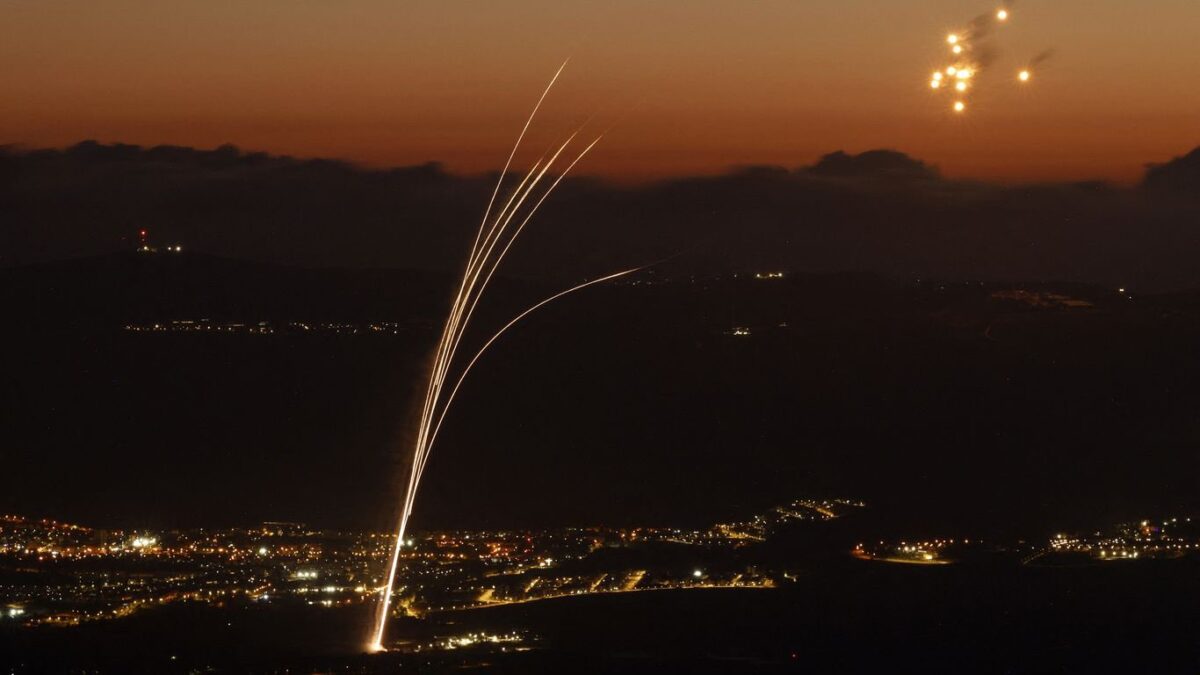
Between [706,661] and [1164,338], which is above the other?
[1164,338]

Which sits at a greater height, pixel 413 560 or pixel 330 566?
pixel 330 566

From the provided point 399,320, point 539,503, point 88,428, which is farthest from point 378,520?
point 399,320

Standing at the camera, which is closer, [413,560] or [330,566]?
[330,566]

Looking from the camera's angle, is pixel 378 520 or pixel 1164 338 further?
pixel 1164 338

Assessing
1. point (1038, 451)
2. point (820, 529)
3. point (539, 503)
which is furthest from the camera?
point (1038, 451)

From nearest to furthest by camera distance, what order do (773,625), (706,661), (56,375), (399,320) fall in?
(706,661)
(773,625)
(56,375)
(399,320)

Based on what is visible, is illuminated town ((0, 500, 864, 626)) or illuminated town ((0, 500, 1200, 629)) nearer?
illuminated town ((0, 500, 864, 626))

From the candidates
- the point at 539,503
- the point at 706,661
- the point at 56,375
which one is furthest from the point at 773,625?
the point at 56,375

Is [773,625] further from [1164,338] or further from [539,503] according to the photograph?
[1164,338]

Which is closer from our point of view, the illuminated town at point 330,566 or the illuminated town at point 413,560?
the illuminated town at point 330,566

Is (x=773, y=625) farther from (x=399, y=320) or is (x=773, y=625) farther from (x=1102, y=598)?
(x=399, y=320)
